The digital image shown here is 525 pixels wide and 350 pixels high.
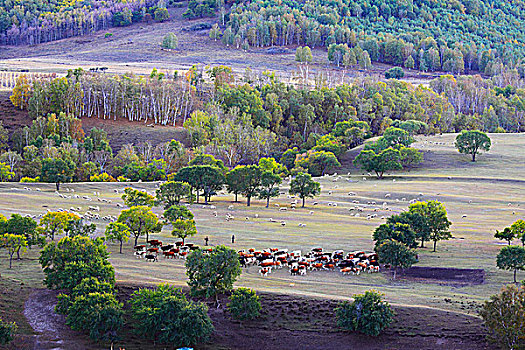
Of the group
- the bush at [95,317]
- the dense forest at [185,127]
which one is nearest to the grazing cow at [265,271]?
the bush at [95,317]

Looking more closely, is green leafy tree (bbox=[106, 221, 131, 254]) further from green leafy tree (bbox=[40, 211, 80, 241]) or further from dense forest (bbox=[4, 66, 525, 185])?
dense forest (bbox=[4, 66, 525, 185])

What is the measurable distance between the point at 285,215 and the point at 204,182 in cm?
1571

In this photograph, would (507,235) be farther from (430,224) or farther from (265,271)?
(265,271)

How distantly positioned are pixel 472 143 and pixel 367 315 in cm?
9958

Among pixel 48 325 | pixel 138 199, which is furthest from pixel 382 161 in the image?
pixel 48 325

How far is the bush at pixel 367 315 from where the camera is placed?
5384cm

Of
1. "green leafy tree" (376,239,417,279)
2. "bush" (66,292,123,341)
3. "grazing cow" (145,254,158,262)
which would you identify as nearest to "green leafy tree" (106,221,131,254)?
"grazing cow" (145,254,158,262)

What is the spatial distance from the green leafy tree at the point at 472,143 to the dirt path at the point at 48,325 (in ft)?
351

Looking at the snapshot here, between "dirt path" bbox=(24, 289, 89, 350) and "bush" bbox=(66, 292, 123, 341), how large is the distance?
3.18 feet

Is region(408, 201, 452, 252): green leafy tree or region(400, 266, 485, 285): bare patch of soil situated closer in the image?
region(400, 266, 485, 285): bare patch of soil

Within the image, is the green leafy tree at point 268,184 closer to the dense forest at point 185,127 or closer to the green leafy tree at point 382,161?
the dense forest at point 185,127

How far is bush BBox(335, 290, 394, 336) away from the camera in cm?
5384

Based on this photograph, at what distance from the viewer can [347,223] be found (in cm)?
9112

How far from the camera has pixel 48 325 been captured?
54625 millimetres
